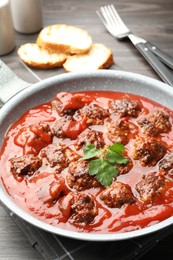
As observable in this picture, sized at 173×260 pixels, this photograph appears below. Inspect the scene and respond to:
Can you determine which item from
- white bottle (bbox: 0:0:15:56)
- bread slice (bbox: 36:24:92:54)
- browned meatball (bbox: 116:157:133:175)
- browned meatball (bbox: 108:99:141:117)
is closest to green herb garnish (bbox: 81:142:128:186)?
browned meatball (bbox: 116:157:133:175)

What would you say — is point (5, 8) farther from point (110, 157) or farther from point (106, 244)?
point (106, 244)

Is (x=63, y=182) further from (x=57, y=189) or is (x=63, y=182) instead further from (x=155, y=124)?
(x=155, y=124)

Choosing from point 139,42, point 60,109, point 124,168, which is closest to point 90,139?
point 124,168

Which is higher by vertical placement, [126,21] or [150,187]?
[150,187]

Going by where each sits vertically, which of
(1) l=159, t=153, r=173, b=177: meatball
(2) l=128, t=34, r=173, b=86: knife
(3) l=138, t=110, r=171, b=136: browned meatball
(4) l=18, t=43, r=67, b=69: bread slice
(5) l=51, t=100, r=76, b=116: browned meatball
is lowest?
(2) l=128, t=34, r=173, b=86: knife

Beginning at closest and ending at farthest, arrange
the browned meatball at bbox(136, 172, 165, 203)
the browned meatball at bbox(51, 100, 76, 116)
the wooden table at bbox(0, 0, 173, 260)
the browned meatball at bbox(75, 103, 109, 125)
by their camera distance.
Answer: the browned meatball at bbox(136, 172, 165, 203)
the browned meatball at bbox(75, 103, 109, 125)
the browned meatball at bbox(51, 100, 76, 116)
the wooden table at bbox(0, 0, 173, 260)

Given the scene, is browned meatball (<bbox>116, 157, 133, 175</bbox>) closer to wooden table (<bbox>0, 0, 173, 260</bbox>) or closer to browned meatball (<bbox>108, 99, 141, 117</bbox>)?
browned meatball (<bbox>108, 99, 141, 117</bbox>)

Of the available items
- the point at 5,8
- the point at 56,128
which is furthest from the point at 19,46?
the point at 56,128
